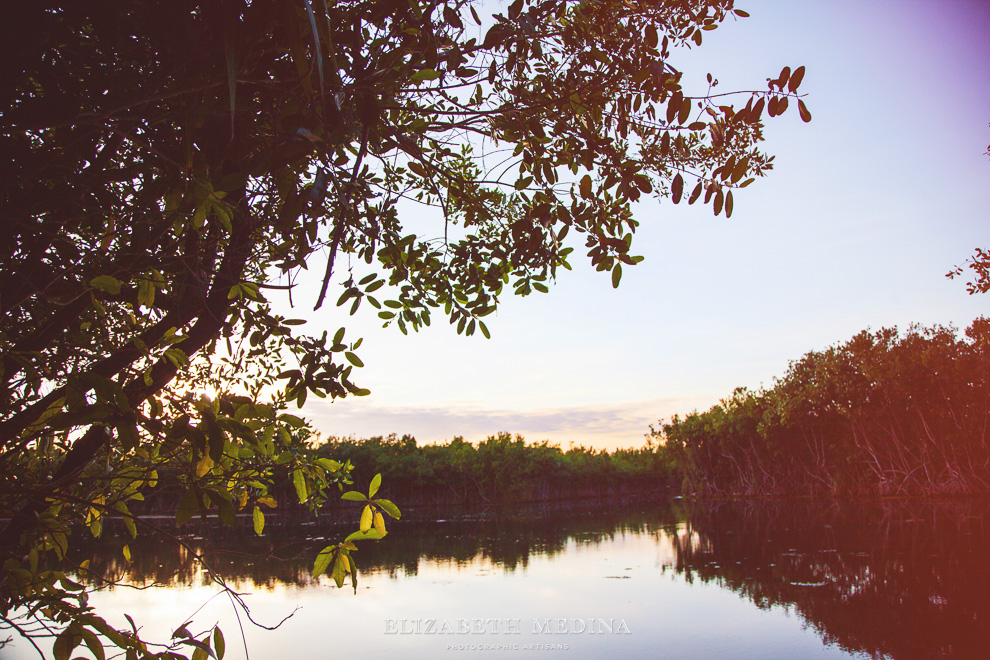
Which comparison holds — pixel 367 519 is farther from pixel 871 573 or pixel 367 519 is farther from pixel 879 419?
pixel 879 419

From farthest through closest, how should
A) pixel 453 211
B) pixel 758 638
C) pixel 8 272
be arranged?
pixel 758 638
pixel 453 211
pixel 8 272

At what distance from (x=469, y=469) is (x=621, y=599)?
3618 cm

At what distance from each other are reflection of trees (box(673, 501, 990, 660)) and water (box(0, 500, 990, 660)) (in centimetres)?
5

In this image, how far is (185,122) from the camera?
1351mm

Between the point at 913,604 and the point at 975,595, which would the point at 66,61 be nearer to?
the point at 913,604

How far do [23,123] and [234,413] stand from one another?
0.97m

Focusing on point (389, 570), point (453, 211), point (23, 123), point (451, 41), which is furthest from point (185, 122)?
point (389, 570)

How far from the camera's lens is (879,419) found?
30938mm

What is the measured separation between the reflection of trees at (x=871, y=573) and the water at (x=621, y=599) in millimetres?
45

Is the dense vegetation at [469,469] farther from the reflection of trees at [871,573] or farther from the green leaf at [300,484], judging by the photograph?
the green leaf at [300,484]

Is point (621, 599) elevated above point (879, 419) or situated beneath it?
situated beneath

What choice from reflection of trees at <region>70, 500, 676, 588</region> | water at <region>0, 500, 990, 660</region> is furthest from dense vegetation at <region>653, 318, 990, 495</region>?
reflection of trees at <region>70, 500, 676, 588</region>

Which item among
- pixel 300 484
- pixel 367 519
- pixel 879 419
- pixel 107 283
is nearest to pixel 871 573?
pixel 300 484

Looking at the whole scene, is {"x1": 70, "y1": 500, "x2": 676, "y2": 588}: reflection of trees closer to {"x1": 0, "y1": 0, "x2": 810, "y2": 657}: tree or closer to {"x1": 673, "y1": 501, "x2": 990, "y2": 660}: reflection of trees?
{"x1": 673, "y1": 501, "x2": 990, "y2": 660}: reflection of trees
